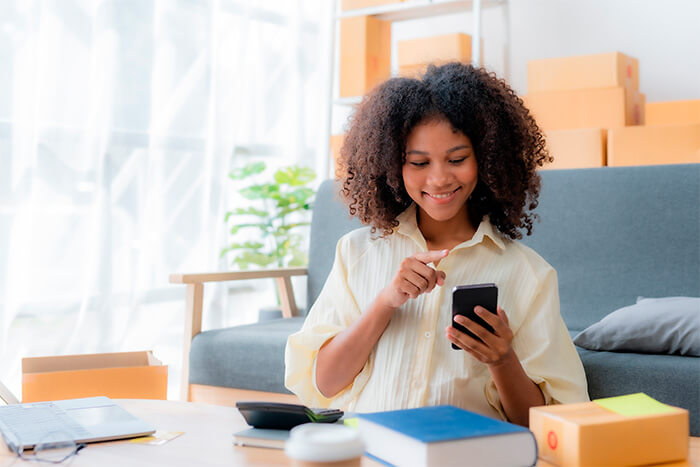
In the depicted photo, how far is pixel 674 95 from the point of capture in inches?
134

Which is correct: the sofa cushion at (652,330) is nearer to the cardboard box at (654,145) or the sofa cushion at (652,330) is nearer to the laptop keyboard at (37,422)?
the cardboard box at (654,145)

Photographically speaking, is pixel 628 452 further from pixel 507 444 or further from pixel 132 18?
pixel 132 18

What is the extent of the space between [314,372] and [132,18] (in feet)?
6.78

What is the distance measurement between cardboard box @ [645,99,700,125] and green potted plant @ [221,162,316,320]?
144 cm

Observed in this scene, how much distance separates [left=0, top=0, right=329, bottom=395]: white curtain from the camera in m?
2.56

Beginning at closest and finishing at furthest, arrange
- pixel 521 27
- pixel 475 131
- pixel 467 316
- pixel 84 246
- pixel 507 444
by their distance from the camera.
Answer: pixel 507 444
pixel 467 316
pixel 475 131
pixel 84 246
pixel 521 27

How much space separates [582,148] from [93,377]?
6.10ft

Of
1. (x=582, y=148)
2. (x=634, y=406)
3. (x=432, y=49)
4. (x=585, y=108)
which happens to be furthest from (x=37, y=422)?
(x=432, y=49)

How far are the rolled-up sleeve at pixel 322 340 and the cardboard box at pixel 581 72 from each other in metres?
1.91

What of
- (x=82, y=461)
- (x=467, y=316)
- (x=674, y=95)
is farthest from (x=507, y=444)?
(x=674, y=95)

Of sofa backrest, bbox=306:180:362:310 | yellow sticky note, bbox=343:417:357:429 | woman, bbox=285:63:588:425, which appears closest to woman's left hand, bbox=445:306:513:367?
woman, bbox=285:63:588:425

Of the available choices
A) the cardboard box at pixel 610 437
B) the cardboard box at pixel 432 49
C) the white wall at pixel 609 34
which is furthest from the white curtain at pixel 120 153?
the cardboard box at pixel 610 437

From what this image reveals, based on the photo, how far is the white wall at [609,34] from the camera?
3391 mm

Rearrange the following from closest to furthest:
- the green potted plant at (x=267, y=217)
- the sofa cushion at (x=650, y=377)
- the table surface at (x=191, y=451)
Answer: the table surface at (x=191, y=451) < the sofa cushion at (x=650, y=377) < the green potted plant at (x=267, y=217)
